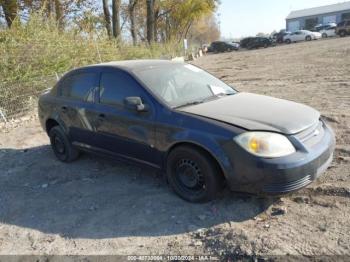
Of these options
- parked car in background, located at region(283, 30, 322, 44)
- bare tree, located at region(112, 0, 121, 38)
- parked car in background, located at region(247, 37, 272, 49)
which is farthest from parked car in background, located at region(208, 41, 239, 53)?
bare tree, located at region(112, 0, 121, 38)

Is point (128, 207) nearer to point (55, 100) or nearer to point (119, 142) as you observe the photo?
point (119, 142)

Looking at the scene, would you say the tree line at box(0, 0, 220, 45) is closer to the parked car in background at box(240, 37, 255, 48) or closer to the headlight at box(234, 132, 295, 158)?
the parked car in background at box(240, 37, 255, 48)

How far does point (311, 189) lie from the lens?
13.6 ft

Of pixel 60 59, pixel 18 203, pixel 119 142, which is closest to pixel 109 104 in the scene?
pixel 119 142

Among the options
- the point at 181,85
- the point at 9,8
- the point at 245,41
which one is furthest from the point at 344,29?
the point at 181,85

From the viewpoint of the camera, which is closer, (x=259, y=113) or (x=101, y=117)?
(x=259, y=113)

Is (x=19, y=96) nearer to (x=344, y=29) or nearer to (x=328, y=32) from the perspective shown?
(x=344, y=29)

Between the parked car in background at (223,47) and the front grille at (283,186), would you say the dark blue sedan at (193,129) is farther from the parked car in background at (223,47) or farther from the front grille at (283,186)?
the parked car in background at (223,47)

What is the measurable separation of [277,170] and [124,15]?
38.3 m

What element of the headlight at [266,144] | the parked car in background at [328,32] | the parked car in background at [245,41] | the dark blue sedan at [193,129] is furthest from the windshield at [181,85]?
the parked car in background at [328,32]

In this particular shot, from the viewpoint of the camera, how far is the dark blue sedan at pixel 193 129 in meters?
3.53

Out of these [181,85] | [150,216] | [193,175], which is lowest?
[150,216]

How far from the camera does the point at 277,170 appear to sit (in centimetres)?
344

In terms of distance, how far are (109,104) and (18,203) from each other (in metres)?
1.72
